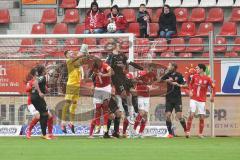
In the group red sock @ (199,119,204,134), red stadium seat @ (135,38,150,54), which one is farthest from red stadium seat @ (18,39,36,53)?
red sock @ (199,119,204,134)

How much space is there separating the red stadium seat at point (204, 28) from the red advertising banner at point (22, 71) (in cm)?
371

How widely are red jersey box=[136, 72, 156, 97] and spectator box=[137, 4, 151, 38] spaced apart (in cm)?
349

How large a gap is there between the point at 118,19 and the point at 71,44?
10.3 ft

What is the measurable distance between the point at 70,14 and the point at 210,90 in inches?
295

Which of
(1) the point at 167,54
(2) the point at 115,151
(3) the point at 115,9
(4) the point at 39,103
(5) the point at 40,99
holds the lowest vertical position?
(2) the point at 115,151

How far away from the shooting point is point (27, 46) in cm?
2245

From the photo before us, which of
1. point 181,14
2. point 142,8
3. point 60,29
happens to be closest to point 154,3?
point 181,14

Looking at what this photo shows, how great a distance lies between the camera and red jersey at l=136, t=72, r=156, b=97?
21750mm

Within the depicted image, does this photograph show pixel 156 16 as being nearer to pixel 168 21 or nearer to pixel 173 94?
pixel 168 21

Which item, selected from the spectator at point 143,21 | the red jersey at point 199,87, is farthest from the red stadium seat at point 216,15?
the red jersey at point 199,87

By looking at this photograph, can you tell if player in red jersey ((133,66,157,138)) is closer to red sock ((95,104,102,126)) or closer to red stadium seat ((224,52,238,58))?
red sock ((95,104,102,126))

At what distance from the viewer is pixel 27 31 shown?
28094mm

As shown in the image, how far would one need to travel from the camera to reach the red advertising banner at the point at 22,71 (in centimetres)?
2253

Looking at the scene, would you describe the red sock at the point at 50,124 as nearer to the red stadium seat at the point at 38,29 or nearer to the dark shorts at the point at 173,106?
the dark shorts at the point at 173,106
